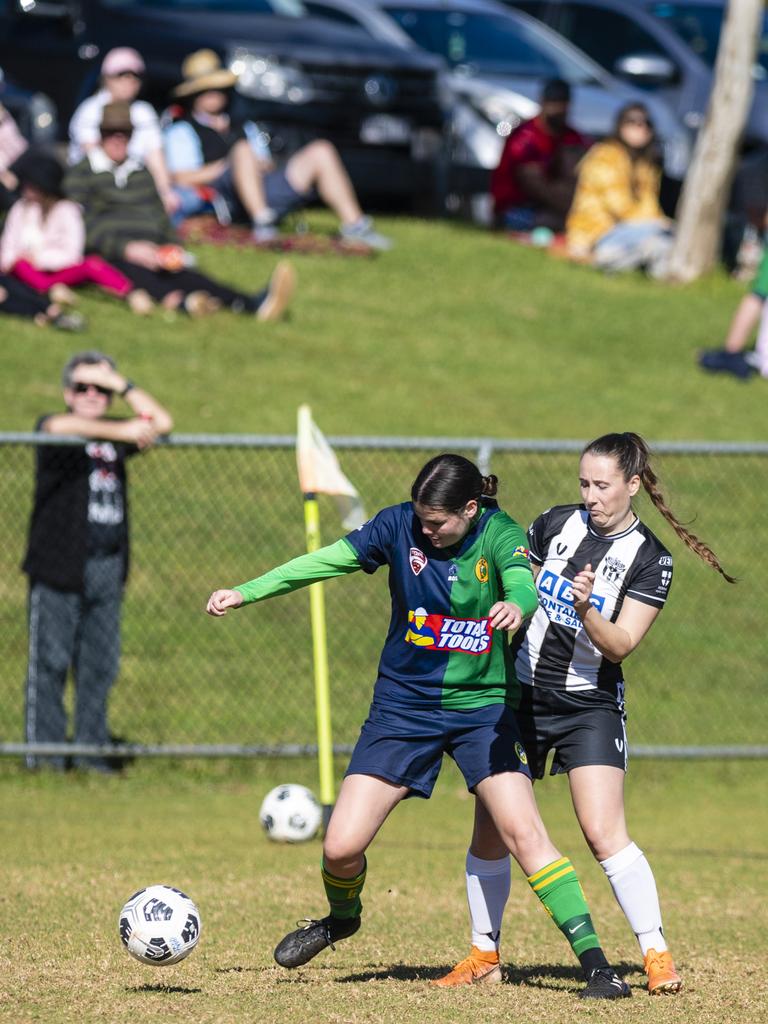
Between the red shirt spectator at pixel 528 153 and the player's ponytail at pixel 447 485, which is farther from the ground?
the player's ponytail at pixel 447 485

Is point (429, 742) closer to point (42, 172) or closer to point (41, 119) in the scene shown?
point (42, 172)

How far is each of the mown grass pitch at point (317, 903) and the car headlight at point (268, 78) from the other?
9.19 m

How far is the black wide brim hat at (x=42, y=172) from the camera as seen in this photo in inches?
507

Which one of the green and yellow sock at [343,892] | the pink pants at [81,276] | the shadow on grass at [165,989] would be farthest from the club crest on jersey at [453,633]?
the pink pants at [81,276]

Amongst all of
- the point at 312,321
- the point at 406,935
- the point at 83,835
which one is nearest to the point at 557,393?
the point at 312,321

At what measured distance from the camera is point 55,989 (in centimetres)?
539

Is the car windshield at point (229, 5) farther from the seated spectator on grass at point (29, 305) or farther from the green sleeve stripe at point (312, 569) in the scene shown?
the green sleeve stripe at point (312, 569)

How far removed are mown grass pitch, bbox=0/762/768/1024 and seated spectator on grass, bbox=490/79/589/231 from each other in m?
8.73

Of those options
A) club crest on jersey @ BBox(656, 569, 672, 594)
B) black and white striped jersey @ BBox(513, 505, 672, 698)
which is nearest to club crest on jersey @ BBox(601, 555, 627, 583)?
black and white striped jersey @ BBox(513, 505, 672, 698)

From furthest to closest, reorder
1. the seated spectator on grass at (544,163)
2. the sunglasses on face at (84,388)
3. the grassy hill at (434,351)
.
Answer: the seated spectator on grass at (544,163) → the grassy hill at (434,351) → the sunglasses on face at (84,388)

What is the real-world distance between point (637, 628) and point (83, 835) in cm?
387

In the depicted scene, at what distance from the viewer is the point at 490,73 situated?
19141 mm

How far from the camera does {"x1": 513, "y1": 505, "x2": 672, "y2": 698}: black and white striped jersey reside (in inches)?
222

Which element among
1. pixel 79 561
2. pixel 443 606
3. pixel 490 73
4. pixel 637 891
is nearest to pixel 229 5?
pixel 490 73
